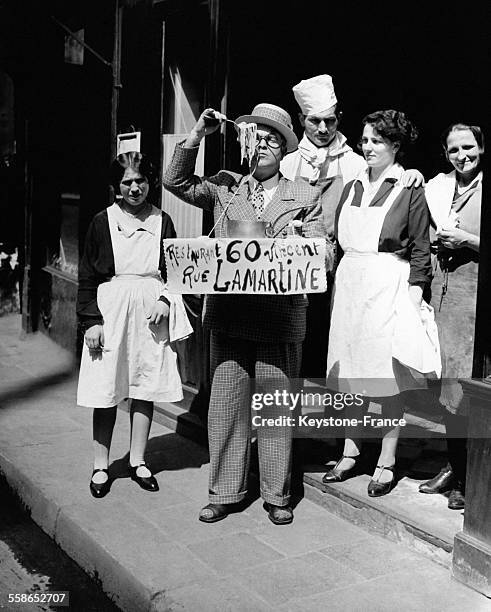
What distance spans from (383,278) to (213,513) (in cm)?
149

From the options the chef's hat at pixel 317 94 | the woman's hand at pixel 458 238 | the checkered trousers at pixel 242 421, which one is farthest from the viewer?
the chef's hat at pixel 317 94

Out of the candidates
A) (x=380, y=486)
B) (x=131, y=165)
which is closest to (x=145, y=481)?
(x=380, y=486)

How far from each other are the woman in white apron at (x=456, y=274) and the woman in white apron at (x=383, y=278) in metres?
0.12

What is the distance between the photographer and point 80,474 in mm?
5043

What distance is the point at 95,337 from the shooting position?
15.0 ft

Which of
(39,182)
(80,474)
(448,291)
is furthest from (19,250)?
(448,291)

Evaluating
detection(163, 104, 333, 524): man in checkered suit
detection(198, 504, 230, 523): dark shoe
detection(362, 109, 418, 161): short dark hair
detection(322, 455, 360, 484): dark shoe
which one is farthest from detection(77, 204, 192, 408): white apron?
detection(362, 109, 418, 161): short dark hair

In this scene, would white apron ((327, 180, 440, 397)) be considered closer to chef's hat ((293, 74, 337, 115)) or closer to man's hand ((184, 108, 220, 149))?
chef's hat ((293, 74, 337, 115))

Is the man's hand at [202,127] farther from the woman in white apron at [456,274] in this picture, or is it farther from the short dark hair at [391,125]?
the woman in white apron at [456,274]

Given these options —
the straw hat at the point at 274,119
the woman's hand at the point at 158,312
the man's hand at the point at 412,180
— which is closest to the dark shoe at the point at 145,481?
the woman's hand at the point at 158,312

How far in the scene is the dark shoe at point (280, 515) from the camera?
433cm

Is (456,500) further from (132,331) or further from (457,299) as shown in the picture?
(132,331)

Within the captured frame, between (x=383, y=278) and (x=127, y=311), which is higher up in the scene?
(x=383, y=278)

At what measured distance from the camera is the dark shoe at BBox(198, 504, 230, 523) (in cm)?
432
